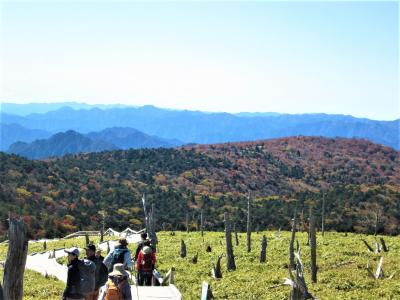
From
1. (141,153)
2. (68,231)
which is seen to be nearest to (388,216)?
(68,231)

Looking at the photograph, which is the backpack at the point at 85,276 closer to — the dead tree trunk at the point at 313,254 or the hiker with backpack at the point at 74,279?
the hiker with backpack at the point at 74,279

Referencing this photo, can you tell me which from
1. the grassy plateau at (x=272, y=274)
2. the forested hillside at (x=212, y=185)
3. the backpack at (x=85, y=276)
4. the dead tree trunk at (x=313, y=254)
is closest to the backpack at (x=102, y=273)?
the backpack at (x=85, y=276)

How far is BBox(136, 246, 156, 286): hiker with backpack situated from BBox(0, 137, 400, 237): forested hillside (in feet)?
59.9

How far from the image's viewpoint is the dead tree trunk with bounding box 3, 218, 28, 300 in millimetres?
9773

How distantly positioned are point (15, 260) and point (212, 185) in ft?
300

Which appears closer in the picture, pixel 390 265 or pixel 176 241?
pixel 390 265

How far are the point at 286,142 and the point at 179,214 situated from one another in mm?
82992

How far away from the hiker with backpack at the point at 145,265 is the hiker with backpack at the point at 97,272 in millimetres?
3602

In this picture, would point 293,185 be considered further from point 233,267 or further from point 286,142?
point 233,267

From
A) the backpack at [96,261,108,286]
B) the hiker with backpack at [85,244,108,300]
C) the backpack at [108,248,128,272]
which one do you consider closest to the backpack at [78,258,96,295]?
the hiker with backpack at [85,244,108,300]

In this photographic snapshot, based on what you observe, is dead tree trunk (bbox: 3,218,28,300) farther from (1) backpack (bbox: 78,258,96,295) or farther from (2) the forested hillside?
(2) the forested hillside

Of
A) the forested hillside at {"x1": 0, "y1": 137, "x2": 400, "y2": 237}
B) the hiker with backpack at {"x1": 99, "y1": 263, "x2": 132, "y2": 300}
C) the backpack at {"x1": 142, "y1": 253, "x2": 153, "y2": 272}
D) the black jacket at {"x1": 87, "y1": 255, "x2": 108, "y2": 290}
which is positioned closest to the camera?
the hiker with backpack at {"x1": 99, "y1": 263, "x2": 132, "y2": 300}

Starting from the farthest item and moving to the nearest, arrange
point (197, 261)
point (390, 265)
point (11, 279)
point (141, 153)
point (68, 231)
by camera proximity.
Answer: point (141, 153)
point (68, 231)
point (197, 261)
point (390, 265)
point (11, 279)

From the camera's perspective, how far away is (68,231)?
60.6m
